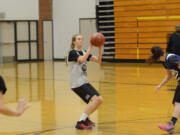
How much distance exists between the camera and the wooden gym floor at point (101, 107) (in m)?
6.98

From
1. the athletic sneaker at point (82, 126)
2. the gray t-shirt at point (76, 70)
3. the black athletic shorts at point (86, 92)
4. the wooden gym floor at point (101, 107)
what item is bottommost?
the wooden gym floor at point (101, 107)

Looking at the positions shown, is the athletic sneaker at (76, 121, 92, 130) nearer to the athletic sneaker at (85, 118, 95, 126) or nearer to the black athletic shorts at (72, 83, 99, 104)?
the athletic sneaker at (85, 118, 95, 126)

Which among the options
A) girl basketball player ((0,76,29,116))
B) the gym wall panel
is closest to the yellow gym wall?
the gym wall panel

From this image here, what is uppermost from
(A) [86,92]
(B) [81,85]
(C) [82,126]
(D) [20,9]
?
(D) [20,9]

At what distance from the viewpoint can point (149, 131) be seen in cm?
671

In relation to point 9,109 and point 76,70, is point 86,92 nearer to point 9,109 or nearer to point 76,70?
point 76,70

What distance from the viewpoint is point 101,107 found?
9.10 metres

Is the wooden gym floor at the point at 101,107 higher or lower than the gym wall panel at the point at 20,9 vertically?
lower

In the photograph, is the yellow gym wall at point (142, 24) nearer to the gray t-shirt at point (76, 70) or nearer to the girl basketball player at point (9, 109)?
the gray t-shirt at point (76, 70)

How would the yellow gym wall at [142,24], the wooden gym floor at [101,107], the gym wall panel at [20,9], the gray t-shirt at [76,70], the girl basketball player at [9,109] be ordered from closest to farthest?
1. the girl basketball player at [9,109]
2. the wooden gym floor at [101,107]
3. the gray t-shirt at [76,70]
4. the yellow gym wall at [142,24]
5. the gym wall panel at [20,9]

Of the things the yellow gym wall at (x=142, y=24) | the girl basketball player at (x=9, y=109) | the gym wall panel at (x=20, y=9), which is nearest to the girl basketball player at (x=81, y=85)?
the girl basketball player at (x=9, y=109)

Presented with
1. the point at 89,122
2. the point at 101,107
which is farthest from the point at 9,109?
the point at 101,107

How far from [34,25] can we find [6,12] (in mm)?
1926

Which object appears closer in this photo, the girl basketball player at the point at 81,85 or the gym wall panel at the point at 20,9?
the girl basketball player at the point at 81,85
